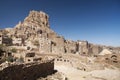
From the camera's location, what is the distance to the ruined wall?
1153cm

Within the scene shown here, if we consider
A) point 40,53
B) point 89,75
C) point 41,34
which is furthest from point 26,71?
point 41,34

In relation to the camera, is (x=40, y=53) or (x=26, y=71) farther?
(x=40, y=53)

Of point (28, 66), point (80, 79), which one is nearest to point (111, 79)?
point (80, 79)

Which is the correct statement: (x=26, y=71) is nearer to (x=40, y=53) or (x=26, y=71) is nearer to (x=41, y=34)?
(x=40, y=53)

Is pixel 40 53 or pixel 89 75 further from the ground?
pixel 40 53

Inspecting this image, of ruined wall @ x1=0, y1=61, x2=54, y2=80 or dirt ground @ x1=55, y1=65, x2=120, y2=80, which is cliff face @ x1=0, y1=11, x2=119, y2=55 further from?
ruined wall @ x1=0, y1=61, x2=54, y2=80

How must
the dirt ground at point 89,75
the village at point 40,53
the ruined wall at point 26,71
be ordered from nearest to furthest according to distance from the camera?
the ruined wall at point 26,71
the village at point 40,53
the dirt ground at point 89,75

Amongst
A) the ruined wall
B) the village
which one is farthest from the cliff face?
the ruined wall

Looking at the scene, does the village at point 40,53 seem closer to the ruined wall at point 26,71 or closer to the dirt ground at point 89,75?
the ruined wall at point 26,71

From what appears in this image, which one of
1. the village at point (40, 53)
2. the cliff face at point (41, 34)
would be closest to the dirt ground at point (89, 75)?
the village at point (40, 53)

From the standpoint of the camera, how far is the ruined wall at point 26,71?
1153 cm

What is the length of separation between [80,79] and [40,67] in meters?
5.92

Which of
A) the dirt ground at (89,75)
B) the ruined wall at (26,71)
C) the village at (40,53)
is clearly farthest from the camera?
the dirt ground at (89,75)

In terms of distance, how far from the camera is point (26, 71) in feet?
46.5
